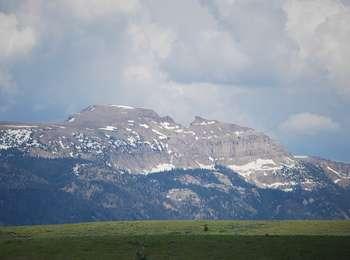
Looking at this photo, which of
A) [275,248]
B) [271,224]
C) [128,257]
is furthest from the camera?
[271,224]

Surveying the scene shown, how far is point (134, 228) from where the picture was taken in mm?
137250

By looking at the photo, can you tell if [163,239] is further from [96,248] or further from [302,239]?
[302,239]

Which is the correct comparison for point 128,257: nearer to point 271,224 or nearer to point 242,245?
point 242,245

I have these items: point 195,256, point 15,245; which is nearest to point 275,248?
point 195,256

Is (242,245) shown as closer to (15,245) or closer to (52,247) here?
(52,247)

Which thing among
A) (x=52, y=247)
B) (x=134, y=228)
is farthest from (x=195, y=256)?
(x=134, y=228)

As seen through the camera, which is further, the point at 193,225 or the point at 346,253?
the point at 193,225

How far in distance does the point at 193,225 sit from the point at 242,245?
45.8 meters

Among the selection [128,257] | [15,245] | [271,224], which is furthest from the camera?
[271,224]

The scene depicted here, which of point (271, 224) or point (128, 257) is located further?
point (271, 224)

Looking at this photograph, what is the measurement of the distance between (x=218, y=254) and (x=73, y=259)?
842 inches

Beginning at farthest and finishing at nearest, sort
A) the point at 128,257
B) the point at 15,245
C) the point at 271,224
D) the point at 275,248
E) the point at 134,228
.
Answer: the point at 271,224 → the point at 134,228 → the point at 15,245 → the point at 275,248 → the point at 128,257

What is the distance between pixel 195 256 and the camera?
286 ft

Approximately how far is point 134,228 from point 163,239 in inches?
1316
